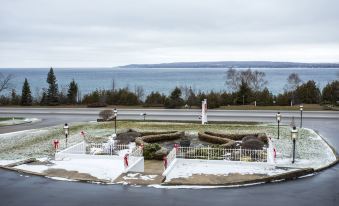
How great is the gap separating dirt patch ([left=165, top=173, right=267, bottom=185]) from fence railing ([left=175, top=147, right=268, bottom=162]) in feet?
9.60

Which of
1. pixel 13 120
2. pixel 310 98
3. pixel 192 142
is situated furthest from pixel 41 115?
pixel 310 98

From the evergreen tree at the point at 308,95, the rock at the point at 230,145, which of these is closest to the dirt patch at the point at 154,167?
the rock at the point at 230,145

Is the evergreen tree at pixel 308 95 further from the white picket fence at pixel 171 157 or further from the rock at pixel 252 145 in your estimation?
the white picket fence at pixel 171 157

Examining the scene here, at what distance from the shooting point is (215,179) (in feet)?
61.7

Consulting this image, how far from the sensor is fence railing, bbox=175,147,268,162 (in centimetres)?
2233

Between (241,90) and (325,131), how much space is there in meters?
27.0

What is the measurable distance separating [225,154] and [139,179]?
6644mm

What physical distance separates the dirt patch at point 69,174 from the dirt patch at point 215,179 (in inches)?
146

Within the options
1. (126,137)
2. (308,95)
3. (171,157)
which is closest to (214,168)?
(171,157)

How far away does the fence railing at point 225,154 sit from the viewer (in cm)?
2233

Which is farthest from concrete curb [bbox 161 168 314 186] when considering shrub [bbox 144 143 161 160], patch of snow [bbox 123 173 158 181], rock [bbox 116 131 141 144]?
rock [bbox 116 131 141 144]

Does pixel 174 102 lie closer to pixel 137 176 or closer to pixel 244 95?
pixel 244 95

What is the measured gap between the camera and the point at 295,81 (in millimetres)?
89375

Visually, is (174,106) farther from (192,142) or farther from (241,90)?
(192,142)
